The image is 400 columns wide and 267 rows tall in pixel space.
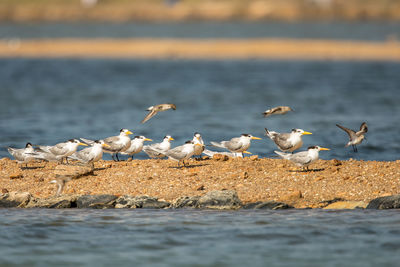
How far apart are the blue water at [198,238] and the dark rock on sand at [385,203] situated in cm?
26

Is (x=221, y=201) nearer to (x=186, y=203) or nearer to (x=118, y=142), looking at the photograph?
(x=186, y=203)

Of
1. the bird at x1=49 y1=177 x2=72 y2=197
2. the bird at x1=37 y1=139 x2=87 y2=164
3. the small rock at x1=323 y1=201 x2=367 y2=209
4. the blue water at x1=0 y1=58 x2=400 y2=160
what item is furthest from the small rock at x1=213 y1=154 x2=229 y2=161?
the blue water at x1=0 y1=58 x2=400 y2=160

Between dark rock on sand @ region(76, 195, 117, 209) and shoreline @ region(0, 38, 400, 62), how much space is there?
182ft

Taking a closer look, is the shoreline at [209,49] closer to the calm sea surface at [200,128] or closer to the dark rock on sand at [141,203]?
the calm sea surface at [200,128]

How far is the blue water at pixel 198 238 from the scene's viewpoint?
37.0ft

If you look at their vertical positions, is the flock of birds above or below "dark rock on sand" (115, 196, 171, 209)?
above

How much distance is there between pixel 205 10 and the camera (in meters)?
167

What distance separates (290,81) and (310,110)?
15.8 metres

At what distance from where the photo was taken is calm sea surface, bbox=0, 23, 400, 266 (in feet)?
38.1

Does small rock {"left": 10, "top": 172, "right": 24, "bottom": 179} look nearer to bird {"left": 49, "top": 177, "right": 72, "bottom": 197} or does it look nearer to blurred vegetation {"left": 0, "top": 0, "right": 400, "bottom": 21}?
bird {"left": 49, "top": 177, "right": 72, "bottom": 197}

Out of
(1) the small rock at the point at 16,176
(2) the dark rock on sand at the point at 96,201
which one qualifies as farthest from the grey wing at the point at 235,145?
(1) the small rock at the point at 16,176

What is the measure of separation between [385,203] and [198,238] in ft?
12.7

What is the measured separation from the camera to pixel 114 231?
12555mm

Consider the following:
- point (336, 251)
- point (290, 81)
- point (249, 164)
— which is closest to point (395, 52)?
point (290, 81)
